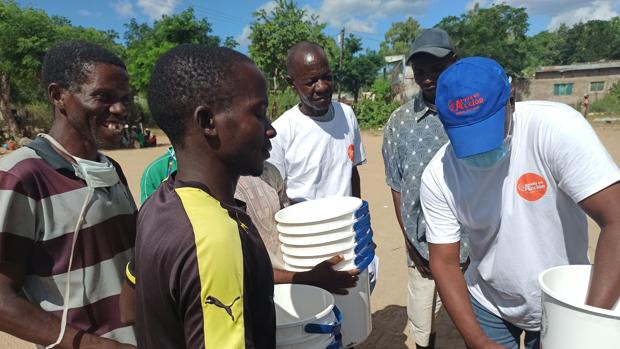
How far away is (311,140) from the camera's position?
9.29ft

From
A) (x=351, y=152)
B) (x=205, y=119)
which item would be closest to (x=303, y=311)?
(x=205, y=119)

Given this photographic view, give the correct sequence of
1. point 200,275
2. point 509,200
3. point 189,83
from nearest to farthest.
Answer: point 200,275 → point 189,83 → point 509,200

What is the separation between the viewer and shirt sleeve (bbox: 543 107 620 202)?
141 cm

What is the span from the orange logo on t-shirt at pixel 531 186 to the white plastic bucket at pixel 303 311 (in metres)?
0.82

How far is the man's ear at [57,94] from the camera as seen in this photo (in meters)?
1.58

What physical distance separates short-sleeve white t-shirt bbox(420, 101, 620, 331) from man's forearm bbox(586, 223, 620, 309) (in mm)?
144

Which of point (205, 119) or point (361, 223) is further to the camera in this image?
point (361, 223)

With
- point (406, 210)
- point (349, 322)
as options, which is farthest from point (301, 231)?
point (406, 210)

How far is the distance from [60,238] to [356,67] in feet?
109

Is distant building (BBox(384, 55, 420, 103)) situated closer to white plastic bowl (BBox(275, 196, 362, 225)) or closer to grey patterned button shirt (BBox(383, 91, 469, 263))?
grey patterned button shirt (BBox(383, 91, 469, 263))

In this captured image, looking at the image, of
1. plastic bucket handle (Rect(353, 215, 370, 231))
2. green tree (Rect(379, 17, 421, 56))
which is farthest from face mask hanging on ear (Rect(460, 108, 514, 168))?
green tree (Rect(379, 17, 421, 56))

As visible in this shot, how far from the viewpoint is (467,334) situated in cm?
169

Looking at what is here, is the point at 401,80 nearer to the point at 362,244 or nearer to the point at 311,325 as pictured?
the point at 362,244

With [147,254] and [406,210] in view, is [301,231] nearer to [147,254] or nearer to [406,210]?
[147,254]
